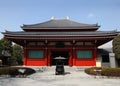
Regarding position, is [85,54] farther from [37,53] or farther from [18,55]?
[18,55]

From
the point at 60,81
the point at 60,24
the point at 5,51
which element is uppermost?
the point at 60,24

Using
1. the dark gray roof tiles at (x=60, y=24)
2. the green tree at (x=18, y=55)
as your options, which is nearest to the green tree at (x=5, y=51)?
the green tree at (x=18, y=55)

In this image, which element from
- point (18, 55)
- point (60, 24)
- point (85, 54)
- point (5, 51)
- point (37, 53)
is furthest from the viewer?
point (18, 55)

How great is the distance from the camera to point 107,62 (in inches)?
1342

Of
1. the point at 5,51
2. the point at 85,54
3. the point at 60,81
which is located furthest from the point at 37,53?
the point at 5,51

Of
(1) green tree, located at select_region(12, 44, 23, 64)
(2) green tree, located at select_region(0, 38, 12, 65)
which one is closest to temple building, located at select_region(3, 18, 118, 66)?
(2) green tree, located at select_region(0, 38, 12, 65)

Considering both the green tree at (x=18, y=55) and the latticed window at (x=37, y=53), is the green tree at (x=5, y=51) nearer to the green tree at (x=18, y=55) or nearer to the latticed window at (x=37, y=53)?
the green tree at (x=18, y=55)

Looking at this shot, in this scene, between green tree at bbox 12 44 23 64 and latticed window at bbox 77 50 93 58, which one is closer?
latticed window at bbox 77 50 93 58

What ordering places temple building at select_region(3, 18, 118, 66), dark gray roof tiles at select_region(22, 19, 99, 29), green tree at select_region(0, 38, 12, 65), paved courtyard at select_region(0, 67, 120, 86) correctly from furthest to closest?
green tree at select_region(0, 38, 12, 65), dark gray roof tiles at select_region(22, 19, 99, 29), temple building at select_region(3, 18, 118, 66), paved courtyard at select_region(0, 67, 120, 86)

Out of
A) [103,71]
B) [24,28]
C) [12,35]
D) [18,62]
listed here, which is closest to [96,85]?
[103,71]

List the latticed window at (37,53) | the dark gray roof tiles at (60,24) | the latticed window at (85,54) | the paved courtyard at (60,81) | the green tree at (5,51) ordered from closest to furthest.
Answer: the paved courtyard at (60,81), the latticed window at (85,54), the latticed window at (37,53), the dark gray roof tiles at (60,24), the green tree at (5,51)

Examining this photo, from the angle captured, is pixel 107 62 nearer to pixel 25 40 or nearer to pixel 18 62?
pixel 25 40

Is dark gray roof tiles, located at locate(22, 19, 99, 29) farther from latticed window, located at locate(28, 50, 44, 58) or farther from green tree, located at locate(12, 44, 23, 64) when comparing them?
green tree, located at locate(12, 44, 23, 64)

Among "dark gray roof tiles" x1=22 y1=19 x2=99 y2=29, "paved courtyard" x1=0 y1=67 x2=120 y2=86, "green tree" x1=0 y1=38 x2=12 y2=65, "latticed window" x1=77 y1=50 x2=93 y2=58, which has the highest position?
"dark gray roof tiles" x1=22 y1=19 x2=99 y2=29
